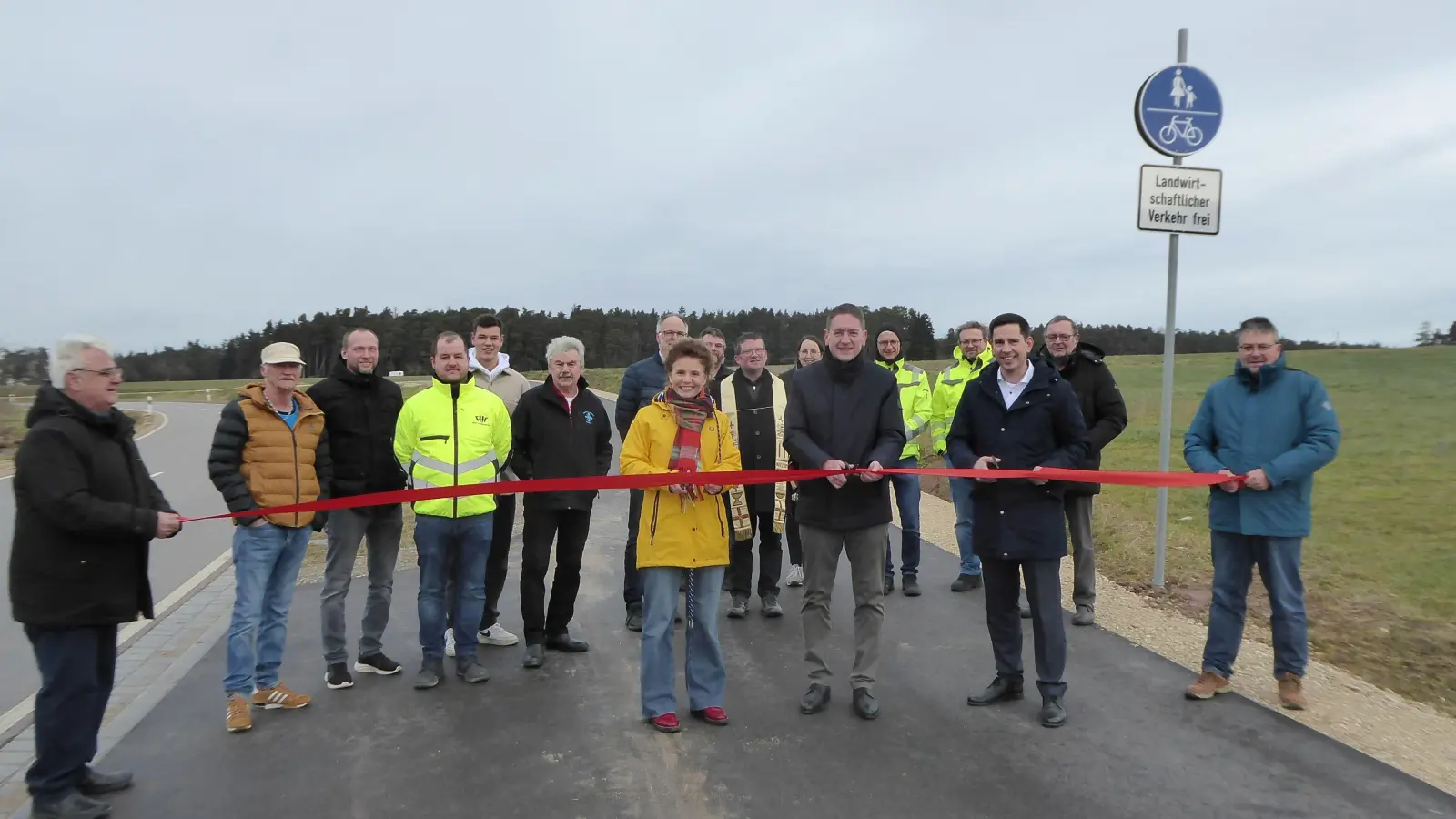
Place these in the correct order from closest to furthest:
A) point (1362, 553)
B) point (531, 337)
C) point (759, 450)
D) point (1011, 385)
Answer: point (1011, 385), point (759, 450), point (1362, 553), point (531, 337)

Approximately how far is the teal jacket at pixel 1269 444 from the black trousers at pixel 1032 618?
1.08 m

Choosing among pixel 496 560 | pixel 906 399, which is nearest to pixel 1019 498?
pixel 906 399

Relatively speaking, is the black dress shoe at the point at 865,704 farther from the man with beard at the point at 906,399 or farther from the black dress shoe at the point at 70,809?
the black dress shoe at the point at 70,809

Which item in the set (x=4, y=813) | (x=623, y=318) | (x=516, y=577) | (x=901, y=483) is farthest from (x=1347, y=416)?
(x=623, y=318)

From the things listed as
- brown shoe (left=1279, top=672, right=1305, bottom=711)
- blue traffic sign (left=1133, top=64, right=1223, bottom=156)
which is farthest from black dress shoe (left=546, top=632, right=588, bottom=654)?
blue traffic sign (left=1133, top=64, right=1223, bottom=156)

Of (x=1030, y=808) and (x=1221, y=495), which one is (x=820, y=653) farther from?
(x=1221, y=495)

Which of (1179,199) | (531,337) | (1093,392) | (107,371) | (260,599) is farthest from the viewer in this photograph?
(531,337)

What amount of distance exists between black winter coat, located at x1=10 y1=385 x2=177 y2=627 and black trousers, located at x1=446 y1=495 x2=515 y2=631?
201 cm

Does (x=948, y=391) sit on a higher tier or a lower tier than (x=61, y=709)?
higher

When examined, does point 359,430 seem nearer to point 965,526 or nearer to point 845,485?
point 845,485

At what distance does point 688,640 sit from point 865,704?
1012 millimetres

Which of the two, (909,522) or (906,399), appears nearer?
(909,522)

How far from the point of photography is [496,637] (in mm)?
6117

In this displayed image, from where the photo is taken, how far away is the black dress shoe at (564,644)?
5.90 meters
